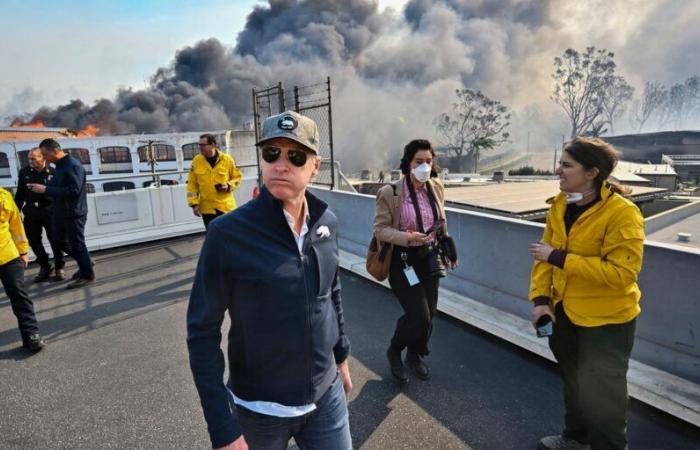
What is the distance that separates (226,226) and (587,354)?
205 centimetres

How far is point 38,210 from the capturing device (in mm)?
6051

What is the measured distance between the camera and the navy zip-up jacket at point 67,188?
545cm

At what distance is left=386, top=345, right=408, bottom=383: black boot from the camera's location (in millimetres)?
3383

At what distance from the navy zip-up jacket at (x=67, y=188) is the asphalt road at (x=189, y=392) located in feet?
4.32

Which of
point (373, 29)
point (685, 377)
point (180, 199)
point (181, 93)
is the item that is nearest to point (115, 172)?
point (181, 93)

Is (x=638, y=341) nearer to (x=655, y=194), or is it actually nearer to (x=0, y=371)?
(x=0, y=371)

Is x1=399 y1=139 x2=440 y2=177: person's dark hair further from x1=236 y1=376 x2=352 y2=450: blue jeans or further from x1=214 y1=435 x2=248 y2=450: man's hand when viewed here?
x1=214 y1=435 x2=248 y2=450: man's hand

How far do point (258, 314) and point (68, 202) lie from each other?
5.41m

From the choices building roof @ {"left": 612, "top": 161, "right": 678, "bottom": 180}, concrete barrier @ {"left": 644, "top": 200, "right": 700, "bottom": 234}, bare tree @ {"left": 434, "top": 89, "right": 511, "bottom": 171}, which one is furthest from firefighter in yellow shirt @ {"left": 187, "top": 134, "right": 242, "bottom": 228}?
bare tree @ {"left": 434, "top": 89, "right": 511, "bottom": 171}

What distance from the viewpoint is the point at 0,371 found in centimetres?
371

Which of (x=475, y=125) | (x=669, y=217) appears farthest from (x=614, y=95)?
(x=669, y=217)

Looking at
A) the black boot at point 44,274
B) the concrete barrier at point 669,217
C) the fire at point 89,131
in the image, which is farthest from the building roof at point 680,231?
the fire at point 89,131

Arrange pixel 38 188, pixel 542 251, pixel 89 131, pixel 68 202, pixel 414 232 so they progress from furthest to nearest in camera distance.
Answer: pixel 89 131, pixel 68 202, pixel 38 188, pixel 414 232, pixel 542 251

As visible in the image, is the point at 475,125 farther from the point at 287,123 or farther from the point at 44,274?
the point at 287,123
